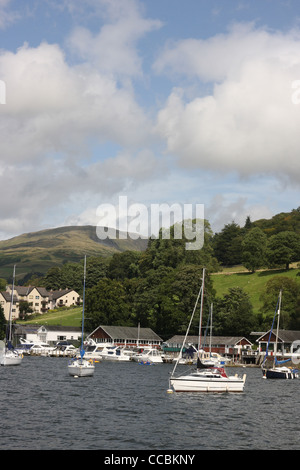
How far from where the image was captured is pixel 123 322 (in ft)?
525

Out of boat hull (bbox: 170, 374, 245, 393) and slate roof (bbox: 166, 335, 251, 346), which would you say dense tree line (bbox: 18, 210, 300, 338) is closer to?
slate roof (bbox: 166, 335, 251, 346)

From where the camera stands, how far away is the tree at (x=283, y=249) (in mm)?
179625

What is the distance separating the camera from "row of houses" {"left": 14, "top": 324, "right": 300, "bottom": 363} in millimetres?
132625

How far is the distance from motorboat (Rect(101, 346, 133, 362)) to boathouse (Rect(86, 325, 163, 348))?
12.9m

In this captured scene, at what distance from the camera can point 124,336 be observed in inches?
5974

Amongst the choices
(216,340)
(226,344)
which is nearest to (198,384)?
(226,344)

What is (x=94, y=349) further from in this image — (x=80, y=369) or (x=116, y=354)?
(x=80, y=369)

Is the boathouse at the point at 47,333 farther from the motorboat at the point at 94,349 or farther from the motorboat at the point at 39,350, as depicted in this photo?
the motorboat at the point at 94,349

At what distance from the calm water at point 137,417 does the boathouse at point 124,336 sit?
7530cm

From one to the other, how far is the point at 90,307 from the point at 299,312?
186ft

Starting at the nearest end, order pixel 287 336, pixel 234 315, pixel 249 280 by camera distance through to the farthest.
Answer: pixel 287 336 < pixel 234 315 < pixel 249 280

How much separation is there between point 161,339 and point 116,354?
22.5m

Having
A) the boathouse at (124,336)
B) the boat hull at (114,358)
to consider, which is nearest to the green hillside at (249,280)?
the boathouse at (124,336)
